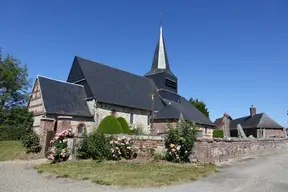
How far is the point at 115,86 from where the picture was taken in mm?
23828

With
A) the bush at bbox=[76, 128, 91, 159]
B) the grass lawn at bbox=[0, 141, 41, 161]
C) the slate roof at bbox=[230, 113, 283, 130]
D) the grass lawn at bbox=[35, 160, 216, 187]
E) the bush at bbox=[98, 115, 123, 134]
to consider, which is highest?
the slate roof at bbox=[230, 113, 283, 130]

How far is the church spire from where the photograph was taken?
3086 cm

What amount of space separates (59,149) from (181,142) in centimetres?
582

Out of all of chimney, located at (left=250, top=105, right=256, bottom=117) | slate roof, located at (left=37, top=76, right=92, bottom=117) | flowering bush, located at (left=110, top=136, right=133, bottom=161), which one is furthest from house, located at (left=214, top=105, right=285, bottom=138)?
flowering bush, located at (left=110, top=136, right=133, bottom=161)

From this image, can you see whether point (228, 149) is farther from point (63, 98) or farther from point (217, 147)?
point (63, 98)

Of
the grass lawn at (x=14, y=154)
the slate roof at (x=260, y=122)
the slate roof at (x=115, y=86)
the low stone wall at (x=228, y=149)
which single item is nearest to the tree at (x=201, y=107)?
the slate roof at (x=260, y=122)

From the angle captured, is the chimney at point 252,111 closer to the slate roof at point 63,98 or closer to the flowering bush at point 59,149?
the slate roof at point 63,98

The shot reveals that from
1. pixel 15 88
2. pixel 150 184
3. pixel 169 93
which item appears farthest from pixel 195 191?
pixel 15 88

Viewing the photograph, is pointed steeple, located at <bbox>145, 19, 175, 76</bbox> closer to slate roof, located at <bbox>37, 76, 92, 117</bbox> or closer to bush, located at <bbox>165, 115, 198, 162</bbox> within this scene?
slate roof, located at <bbox>37, 76, 92, 117</bbox>

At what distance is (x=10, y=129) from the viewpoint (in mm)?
19469

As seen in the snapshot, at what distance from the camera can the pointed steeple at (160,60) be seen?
3087cm

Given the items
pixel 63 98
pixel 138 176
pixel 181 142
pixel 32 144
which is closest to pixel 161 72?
pixel 63 98

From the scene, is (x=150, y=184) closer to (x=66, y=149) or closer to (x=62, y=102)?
(x=66, y=149)

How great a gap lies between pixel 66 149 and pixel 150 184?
609cm
